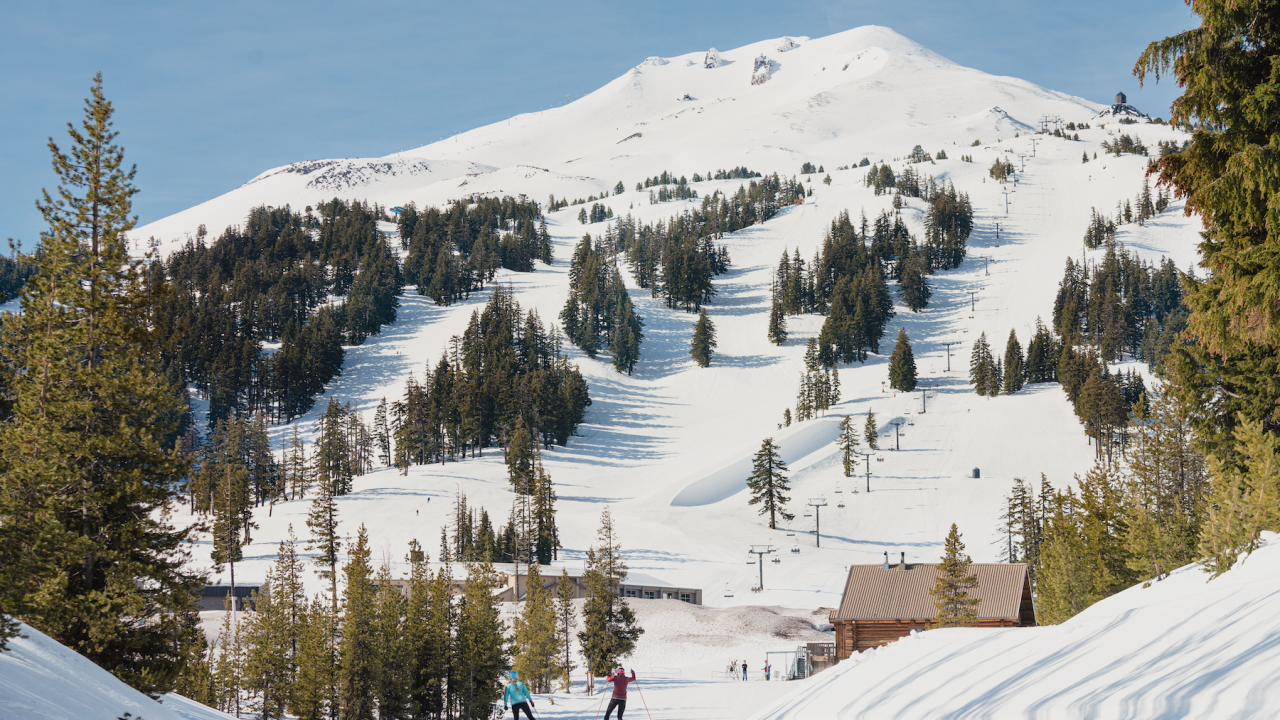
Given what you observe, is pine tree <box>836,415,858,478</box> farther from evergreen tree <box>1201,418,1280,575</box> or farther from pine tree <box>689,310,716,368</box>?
evergreen tree <box>1201,418,1280,575</box>

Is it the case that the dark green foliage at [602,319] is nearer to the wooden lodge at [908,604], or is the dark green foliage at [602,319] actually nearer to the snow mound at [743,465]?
the snow mound at [743,465]

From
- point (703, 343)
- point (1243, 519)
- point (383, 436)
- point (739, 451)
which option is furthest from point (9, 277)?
point (1243, 519)

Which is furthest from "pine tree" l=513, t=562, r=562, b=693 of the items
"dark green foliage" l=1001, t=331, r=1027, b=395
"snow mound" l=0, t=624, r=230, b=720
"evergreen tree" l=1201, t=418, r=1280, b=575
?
"dark green foliage" l=1001, t=331, r=1027, b=395

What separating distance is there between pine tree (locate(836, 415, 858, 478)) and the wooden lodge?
57347 millimetres

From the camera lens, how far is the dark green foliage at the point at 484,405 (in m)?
113

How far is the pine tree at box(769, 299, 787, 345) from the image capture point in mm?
157500

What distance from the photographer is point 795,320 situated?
168000mm

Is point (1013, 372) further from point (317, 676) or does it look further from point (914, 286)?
point (317, 676)

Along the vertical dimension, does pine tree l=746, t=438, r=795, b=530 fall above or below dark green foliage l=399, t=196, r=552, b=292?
below

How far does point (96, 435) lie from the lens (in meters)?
19.8

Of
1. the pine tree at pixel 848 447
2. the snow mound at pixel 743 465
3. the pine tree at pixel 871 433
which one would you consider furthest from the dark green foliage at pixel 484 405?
the pine tree at pixel 871 433

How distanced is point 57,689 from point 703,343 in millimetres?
141785

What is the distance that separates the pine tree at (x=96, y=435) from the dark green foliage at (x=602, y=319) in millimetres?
126613

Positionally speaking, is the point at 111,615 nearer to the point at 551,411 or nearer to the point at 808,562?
the point at 808,562
